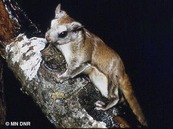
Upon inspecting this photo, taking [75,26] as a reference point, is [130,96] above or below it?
below

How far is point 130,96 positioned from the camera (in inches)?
81.5

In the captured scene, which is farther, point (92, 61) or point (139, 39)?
point (139, 39)

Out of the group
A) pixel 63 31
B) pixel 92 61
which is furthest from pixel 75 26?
pixel 92 61

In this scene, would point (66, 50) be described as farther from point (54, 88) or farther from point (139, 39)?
point (139, 39)

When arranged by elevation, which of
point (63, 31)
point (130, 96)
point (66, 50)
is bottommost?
point (130, 96)

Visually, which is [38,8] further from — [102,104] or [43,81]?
[102,104]

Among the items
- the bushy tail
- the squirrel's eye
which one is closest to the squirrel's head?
the squirrel's eye

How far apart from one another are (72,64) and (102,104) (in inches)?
10.5

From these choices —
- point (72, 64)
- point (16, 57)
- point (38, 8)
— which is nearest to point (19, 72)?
point (16, 57)

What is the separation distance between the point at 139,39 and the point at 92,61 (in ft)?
1.09

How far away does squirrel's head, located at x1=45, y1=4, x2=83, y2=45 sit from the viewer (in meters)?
1.98

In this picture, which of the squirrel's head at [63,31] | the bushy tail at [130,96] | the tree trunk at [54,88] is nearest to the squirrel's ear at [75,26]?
the squirrel's head at [63,31]

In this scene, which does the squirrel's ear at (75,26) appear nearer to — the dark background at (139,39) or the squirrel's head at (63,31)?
the squirrel's head at (63,31)

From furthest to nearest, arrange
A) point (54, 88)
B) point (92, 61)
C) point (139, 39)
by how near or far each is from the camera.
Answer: point (139, 39)
point (92, 61)
point (54, 88)
